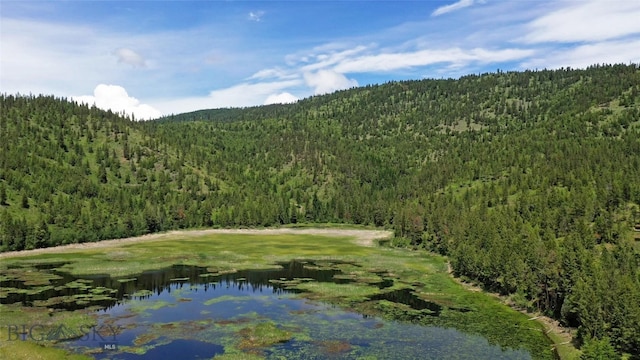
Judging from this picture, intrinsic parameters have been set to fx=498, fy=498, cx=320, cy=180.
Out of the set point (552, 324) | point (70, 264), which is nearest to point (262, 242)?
point (70, 264)

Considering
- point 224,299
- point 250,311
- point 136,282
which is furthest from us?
point 136,282

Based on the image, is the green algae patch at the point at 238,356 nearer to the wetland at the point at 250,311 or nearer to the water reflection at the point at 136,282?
the wetland at the point at 250,311

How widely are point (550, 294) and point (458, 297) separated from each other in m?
16.4

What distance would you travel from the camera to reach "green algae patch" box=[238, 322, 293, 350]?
6234 centimetres

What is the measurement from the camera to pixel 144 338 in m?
63.4

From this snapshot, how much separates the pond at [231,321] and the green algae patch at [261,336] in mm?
129

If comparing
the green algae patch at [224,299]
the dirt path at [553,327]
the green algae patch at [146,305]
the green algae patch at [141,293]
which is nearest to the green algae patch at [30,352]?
the green algae patch at [146,305]

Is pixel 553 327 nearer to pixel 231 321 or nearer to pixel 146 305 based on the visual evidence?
pixel 231 321

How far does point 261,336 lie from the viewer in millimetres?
65625

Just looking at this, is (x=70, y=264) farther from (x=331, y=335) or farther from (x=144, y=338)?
(x=331, y=335)

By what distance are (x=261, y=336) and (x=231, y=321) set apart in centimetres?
935

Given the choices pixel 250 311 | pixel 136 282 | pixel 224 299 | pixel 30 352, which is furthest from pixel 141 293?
pixel 30 352

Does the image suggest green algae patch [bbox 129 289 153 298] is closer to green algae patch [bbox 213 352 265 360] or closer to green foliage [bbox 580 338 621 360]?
green algae patch [bbox 213 352 265 360]

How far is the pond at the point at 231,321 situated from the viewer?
6016 cm
